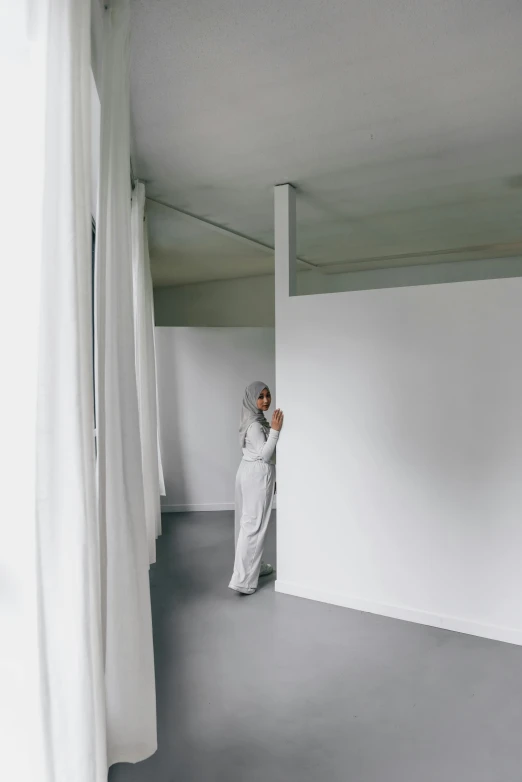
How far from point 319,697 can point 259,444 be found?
1.92 m

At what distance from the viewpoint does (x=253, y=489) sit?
434 centimetres

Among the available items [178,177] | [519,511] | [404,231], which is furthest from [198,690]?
[404,231]

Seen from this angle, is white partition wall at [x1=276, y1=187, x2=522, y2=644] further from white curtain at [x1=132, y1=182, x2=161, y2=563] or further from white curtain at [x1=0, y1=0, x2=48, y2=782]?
white curtain at [x1=0, y1=0, x2=48, y2=782]

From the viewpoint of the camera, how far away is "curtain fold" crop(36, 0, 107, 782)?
140 cm

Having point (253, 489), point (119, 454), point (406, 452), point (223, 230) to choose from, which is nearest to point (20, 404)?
point (119, 454)

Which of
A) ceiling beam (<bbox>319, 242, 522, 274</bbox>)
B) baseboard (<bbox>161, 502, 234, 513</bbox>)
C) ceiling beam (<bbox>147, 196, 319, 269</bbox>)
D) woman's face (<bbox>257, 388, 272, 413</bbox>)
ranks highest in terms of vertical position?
ceiling beam (<bbox>147, 196, 319, 269</bbox>)

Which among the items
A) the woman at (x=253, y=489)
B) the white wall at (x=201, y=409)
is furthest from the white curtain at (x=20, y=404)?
the white wall at (x=201, y=409)

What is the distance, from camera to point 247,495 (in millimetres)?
4352

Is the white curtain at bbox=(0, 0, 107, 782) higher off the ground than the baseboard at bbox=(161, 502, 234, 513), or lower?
higher

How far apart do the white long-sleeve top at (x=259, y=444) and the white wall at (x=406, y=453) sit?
113 mm

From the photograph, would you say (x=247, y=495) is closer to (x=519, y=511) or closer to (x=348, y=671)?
(x=348, y=671)

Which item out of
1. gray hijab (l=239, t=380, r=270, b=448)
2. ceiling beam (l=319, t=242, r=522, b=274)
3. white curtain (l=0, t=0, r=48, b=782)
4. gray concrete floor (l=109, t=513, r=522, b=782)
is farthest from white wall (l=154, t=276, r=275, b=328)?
white curtain (l=0, t=0, r=48, b=782)

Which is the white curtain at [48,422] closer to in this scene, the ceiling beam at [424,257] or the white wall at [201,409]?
the white wall at [201,409]

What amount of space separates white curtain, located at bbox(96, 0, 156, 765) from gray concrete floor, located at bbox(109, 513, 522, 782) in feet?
1.45
